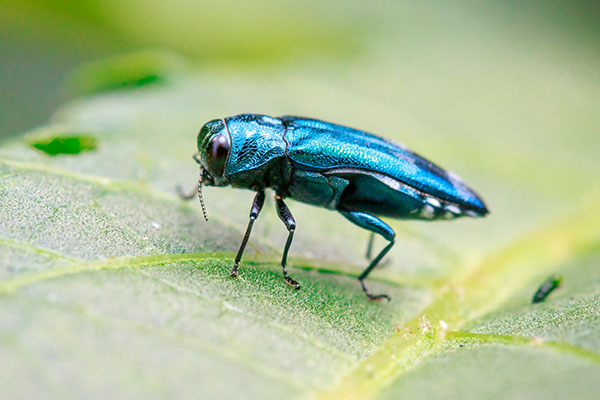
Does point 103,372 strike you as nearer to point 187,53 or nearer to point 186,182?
point 186,182

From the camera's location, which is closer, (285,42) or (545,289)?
(545,289)

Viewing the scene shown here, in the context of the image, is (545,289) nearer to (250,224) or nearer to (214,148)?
(250,224)

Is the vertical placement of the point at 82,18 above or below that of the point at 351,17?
below

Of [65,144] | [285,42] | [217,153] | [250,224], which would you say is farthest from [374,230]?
[285,42]

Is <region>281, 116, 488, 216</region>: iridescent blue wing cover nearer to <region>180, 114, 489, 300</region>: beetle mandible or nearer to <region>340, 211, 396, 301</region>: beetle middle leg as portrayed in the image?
<region>180, 114, 489, 300</region>: beetle mandible

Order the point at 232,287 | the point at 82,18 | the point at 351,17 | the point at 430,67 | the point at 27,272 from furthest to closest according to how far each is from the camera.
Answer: the point at 351,17 < the point at 430,67 < the point at 82,18 < the point at 232,287 < the point at 27,272

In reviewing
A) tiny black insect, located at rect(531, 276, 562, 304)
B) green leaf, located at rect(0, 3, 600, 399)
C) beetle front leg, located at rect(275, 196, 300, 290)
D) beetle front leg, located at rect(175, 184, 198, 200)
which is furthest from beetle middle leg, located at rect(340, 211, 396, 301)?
beetle front leg, located at rect(175, 184, 198, 200)

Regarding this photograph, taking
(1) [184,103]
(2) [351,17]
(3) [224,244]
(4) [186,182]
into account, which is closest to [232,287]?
(3) [224,244]
